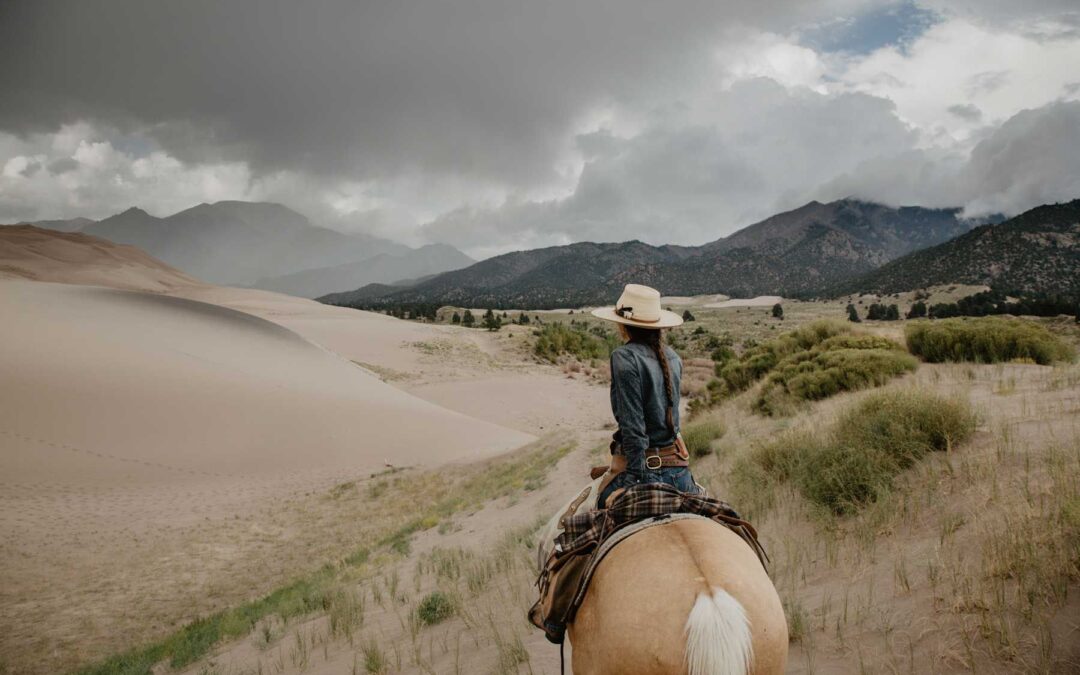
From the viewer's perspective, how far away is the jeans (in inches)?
133

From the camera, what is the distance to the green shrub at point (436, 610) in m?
6.00

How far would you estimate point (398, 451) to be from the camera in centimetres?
1998

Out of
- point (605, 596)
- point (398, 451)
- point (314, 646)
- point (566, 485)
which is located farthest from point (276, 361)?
point (605, 596)

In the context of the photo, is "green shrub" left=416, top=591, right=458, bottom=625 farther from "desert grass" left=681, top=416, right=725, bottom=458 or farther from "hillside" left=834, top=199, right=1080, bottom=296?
"hillside" left=834, top=199, right=1080, bottom=296

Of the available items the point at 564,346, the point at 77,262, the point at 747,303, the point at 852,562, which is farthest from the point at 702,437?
the point at 747,303

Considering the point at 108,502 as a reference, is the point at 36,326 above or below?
above

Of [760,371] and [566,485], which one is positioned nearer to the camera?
[566,485]

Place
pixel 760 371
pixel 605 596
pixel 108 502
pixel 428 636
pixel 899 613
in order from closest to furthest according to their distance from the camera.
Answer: pixel 605 596
pixel 899 613
pixel 428 636
pixel 108 502
pixel 760 371

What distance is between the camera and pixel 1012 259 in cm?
7969

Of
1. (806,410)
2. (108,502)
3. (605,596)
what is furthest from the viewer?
(108,502)

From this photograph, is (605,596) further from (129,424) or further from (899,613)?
(129,424)

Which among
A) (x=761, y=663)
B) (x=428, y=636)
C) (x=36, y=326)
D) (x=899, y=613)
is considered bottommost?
(x=428, y=636)

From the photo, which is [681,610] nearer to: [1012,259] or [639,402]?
[639,402]

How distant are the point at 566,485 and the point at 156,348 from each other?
2081 centimetres
